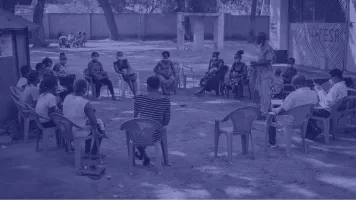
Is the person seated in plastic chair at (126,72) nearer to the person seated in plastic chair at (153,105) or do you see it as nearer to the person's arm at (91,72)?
the person's arm at (91,72)

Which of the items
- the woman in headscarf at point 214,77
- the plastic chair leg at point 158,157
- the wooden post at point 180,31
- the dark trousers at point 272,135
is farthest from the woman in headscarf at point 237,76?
the wooden post at point 180,31

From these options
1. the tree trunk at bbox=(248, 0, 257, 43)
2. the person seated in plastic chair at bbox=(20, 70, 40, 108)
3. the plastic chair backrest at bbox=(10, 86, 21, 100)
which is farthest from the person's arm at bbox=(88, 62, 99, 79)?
the tree trunk at bbox=(248, 0, 257, 43)

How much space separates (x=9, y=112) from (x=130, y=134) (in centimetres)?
427

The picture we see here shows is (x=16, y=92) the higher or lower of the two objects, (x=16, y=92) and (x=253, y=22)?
the lower

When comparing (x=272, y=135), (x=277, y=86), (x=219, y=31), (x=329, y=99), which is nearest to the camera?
→ (x=272, y=135)

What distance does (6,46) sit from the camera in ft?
33.2

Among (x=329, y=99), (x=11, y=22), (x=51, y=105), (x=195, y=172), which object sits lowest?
(x=195, y=172)

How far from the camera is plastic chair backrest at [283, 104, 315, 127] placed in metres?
7.89

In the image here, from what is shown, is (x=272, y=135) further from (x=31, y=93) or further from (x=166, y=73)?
(x=166, y=73)

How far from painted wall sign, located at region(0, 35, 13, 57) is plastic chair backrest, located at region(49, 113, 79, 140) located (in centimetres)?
331

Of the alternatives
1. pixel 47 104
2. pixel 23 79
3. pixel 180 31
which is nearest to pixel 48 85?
pixel 47 104

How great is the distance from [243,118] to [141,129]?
5.12ft

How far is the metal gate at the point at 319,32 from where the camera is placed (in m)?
14.4

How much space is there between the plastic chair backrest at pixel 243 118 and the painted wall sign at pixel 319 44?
7.63 metres
